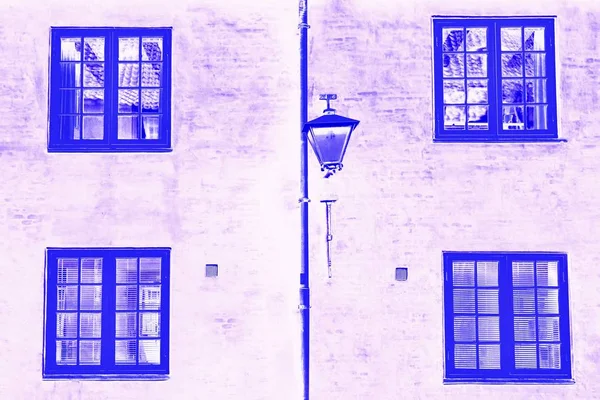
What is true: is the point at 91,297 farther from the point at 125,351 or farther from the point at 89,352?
the point at 125,351

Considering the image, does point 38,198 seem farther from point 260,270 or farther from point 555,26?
point 555,26

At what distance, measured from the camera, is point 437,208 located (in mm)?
10719

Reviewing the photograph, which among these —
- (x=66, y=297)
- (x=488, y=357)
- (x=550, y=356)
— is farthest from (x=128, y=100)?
(x=550, y=356)

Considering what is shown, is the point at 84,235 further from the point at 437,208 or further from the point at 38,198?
the point at 437,208

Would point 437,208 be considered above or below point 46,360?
above

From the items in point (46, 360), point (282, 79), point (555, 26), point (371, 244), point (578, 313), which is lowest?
point (46, 360)

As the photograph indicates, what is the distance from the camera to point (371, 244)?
10.6 metres

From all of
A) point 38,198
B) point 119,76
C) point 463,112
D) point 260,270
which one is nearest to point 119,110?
point 119,76

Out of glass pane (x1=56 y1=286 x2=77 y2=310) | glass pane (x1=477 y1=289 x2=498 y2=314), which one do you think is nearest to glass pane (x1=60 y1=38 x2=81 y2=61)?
glass pane (x1=56 y1=286 x2=77 y2=310)

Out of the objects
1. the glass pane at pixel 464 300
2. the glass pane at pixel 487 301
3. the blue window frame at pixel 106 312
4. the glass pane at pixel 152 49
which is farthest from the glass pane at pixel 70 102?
the glass pane at pixel 487 301

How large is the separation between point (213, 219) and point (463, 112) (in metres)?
3.76

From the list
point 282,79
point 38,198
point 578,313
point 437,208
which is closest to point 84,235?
point 38,198

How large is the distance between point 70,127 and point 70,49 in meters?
1.11

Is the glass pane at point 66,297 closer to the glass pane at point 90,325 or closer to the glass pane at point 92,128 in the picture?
the glass pane at point 90,325
